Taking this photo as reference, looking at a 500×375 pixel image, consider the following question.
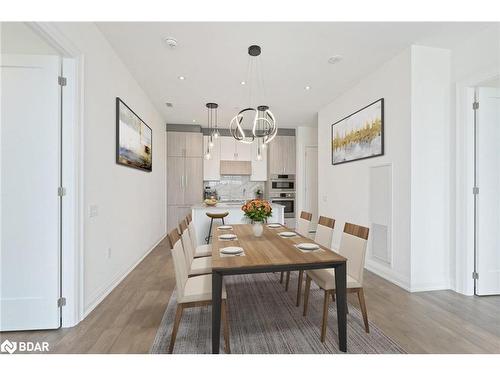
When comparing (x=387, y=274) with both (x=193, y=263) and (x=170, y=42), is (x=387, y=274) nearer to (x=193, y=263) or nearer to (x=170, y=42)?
(x=193, y=263)

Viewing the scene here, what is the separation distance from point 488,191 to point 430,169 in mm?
611

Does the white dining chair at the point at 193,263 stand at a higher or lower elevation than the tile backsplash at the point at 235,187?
lower

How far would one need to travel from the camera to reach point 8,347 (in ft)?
5.59

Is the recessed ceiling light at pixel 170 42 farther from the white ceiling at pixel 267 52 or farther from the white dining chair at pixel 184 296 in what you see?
the white dining chair at pixel 184 296

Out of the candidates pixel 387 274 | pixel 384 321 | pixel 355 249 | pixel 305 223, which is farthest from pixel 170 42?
pixel 387 274

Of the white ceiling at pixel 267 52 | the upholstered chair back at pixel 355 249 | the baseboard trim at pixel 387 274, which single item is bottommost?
the baseboard trim at pixel 387 274

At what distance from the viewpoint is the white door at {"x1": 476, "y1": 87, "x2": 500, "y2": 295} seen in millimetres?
2559

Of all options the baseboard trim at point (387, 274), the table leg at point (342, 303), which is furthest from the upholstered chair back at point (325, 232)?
the baseboard trim at point (387, 274)

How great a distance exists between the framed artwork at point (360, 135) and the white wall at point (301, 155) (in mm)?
1802

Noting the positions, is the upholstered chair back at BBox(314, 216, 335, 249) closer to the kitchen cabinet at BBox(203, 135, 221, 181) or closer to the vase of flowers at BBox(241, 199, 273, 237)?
the vase of flowers at BBox(241, 199, 273, 237)

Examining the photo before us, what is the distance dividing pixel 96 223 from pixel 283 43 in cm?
268

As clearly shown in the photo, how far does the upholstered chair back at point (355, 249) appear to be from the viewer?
188cm

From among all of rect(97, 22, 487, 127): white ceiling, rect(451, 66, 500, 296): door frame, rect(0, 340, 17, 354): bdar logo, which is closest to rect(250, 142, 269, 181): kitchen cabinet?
rect(97, 22, 487, 127): white ceiling
